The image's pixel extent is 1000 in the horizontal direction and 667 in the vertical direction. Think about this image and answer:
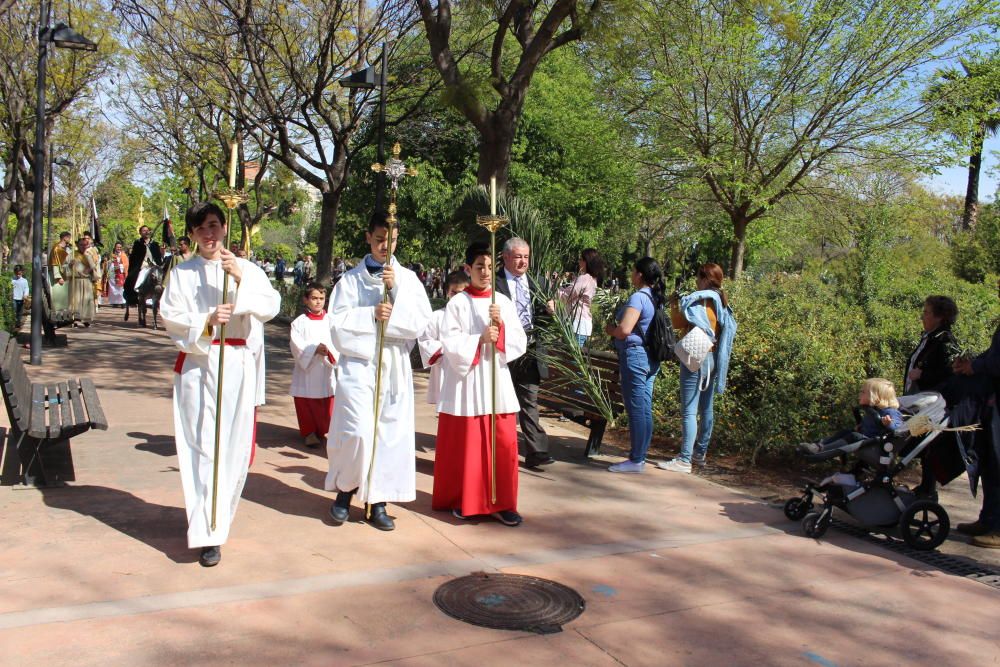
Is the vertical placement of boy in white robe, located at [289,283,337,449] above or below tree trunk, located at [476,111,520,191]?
below

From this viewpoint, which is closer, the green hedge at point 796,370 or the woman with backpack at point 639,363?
the woman with backpack at point 639,363

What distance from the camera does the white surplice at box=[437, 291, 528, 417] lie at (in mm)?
5672

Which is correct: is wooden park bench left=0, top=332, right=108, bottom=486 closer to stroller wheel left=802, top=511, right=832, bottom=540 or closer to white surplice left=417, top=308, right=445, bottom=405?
white surplice left=417, top=308, right=445, bottom=405

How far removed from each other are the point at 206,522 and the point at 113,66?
22416mm

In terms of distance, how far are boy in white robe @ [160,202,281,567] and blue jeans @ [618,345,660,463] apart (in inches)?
126

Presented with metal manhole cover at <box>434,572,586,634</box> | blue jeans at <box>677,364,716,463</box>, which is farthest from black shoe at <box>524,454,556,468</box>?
metal manhole cover at <box>434,572,586,634</box>

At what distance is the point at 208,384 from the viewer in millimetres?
4824

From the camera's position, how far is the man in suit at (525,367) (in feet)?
23.3

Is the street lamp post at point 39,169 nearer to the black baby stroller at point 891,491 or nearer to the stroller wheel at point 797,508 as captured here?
the stroller wheel at point 797,508

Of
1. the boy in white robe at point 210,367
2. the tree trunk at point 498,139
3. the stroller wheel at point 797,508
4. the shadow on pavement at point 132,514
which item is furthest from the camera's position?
the tree trunk at point 498,139

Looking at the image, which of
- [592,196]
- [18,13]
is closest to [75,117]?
[18,13]

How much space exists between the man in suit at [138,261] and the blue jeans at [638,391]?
36.9ft

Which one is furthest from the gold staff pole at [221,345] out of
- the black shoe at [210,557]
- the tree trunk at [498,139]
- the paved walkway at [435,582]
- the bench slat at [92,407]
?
the tree trunk at [498,139]

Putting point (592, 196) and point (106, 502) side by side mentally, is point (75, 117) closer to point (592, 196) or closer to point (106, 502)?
point (592, 196)
